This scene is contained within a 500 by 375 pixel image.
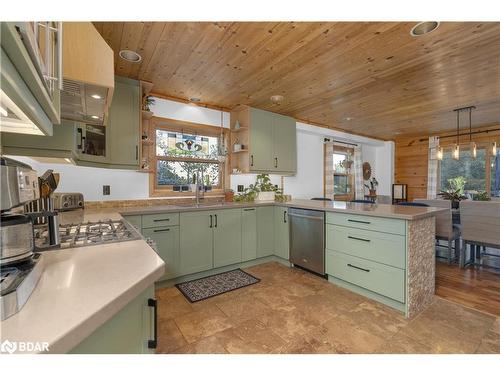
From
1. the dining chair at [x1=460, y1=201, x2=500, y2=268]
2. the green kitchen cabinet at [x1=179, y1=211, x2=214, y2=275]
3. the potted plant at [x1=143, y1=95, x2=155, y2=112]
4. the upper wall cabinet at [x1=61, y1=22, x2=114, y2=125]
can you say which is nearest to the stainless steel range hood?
the upper wall cabinet at [x1=61, y1=22, x2=114, y2=125]

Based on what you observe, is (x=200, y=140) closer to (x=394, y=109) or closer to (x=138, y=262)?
(x=138, y=262)

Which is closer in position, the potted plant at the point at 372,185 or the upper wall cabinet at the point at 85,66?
the upper wall cabinet at the point at 85,66

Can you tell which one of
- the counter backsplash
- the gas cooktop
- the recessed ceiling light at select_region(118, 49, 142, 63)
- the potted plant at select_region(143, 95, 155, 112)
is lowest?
the gas cooktop

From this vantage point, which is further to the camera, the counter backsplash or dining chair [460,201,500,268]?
dining chair [460,201,500,268]

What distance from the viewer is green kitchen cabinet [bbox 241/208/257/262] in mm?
3148

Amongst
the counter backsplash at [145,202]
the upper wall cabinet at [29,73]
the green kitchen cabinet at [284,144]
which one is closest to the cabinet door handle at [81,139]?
the upper wall cabinet at [29,73]

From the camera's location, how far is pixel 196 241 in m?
2.78

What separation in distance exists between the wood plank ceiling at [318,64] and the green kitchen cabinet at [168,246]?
1722 millimetres

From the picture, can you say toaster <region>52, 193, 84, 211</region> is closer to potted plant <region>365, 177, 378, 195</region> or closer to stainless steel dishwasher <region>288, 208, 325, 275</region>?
stainless steel dishwasher <region>288, 208, 325, 275</region>

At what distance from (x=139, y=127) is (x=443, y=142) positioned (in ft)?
21.3

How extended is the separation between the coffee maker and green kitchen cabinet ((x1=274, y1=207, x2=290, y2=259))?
2.79m

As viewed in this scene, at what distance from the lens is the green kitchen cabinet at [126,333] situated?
593 mm

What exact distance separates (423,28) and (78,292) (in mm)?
2650

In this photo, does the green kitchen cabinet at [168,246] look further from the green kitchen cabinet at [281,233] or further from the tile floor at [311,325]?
the green kitchen cabinet at [281,233]
